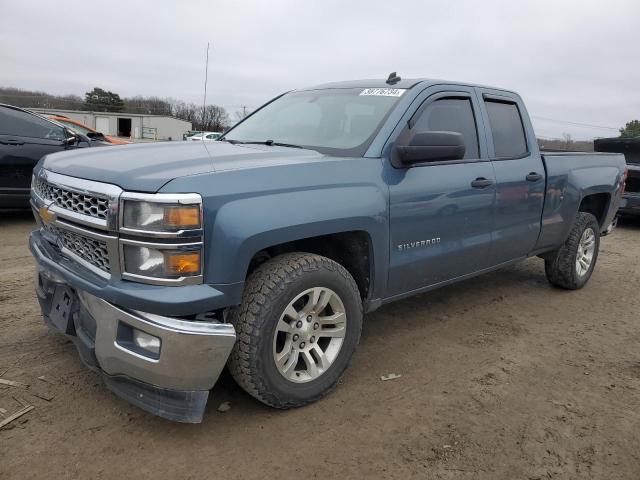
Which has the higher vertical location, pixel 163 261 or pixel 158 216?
pixel 158 216

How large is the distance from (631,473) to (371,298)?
1.55 m

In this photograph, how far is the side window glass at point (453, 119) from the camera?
356 cm

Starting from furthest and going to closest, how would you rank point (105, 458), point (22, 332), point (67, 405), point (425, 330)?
point (425, 330) → point (22, 332) → point (67, 405) → point (105, 458)

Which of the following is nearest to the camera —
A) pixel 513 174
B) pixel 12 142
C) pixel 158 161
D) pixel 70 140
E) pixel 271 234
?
pixel 271 234

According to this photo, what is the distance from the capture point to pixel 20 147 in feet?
22.0

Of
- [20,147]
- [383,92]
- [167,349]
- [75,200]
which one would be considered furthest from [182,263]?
[20,147]

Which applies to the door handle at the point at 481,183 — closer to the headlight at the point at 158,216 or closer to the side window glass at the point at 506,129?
the side window glass at the point at 506,129

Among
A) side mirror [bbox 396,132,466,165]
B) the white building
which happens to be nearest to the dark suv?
side mirror [bbox 396,132,466,165]

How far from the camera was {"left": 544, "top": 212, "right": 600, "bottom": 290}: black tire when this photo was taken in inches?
200

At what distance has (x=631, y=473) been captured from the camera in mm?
2412

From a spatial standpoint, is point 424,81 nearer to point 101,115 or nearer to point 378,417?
point 378,417

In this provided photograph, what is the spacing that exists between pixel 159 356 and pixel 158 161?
96 cm

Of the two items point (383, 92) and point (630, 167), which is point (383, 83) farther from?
point (630, 167)

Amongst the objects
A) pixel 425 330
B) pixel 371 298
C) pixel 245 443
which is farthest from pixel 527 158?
pixel 245 443
